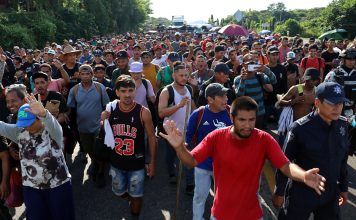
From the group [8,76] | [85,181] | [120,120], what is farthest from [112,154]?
[8,76]

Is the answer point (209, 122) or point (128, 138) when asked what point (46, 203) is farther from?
point (209, 122)

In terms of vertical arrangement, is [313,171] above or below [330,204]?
above

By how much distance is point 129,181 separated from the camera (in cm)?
422

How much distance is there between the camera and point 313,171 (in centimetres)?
247

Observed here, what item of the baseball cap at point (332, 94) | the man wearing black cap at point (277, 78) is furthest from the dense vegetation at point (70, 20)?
the baseball cap at point (332, 94)

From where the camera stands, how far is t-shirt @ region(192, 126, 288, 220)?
2.84m

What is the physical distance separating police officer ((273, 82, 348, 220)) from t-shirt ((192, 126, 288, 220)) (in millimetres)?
337

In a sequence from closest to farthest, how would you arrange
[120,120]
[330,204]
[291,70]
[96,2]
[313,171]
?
[313,171]
[330,204]
[120,120]
[291,70]
[96,2]

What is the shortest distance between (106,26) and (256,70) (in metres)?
38.8

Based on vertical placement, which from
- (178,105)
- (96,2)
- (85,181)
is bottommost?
(85,181)

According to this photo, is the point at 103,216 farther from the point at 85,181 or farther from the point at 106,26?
the point at 106,26

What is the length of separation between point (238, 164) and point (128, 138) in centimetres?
165

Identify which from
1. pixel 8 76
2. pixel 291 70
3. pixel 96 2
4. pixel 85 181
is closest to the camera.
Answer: pixel 85 181

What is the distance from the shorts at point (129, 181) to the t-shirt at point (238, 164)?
1424mm
